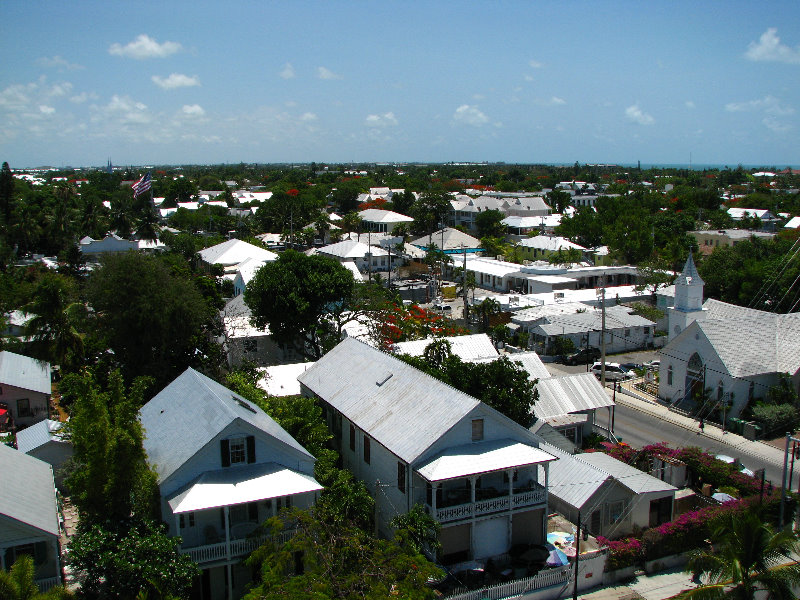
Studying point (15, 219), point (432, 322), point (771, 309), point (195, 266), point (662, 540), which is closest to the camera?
point (662, 540)

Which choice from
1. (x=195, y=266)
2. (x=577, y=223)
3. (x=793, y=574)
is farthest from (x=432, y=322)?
(x=577, y=223)

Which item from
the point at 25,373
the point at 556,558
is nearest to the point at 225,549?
the point at 556,558

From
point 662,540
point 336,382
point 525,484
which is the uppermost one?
point 336,382

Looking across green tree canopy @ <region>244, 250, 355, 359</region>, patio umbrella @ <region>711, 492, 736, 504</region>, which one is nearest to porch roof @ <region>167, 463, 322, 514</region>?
patio umbrella @ <region>711, 492, 736, 504</region>

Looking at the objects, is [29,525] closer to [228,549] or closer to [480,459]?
[228,549]

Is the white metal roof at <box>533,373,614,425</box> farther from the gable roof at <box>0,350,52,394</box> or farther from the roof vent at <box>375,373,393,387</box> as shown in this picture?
the gable roof at <box>0,350,52,394</box>

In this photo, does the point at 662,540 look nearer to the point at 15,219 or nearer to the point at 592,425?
the point at 592,425
